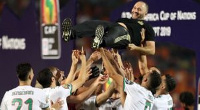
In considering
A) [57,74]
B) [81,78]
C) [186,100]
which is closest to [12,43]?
[186,100]

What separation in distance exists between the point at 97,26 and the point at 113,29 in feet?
0.67

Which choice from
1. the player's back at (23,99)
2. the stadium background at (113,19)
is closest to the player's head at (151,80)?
the player's back at (23,99)

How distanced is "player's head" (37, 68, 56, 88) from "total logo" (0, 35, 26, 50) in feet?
21.2

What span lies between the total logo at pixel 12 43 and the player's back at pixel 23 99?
682 cm

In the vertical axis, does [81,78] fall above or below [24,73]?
below

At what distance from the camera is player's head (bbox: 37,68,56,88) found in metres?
5.98

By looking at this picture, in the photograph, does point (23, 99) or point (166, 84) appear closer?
point (23, 99)

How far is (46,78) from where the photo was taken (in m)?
6.00

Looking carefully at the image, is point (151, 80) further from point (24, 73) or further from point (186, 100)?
point (186, 100)

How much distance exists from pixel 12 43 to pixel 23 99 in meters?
7.14

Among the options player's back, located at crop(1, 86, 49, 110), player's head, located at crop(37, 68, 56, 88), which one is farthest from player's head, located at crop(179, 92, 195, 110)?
player's back, located at crop(1, 86, 49, 110)

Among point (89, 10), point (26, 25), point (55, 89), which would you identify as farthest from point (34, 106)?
point (26, 25)

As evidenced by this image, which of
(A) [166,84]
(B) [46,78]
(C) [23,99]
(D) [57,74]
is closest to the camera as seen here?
(C) [23,99]

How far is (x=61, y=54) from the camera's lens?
457 inches
